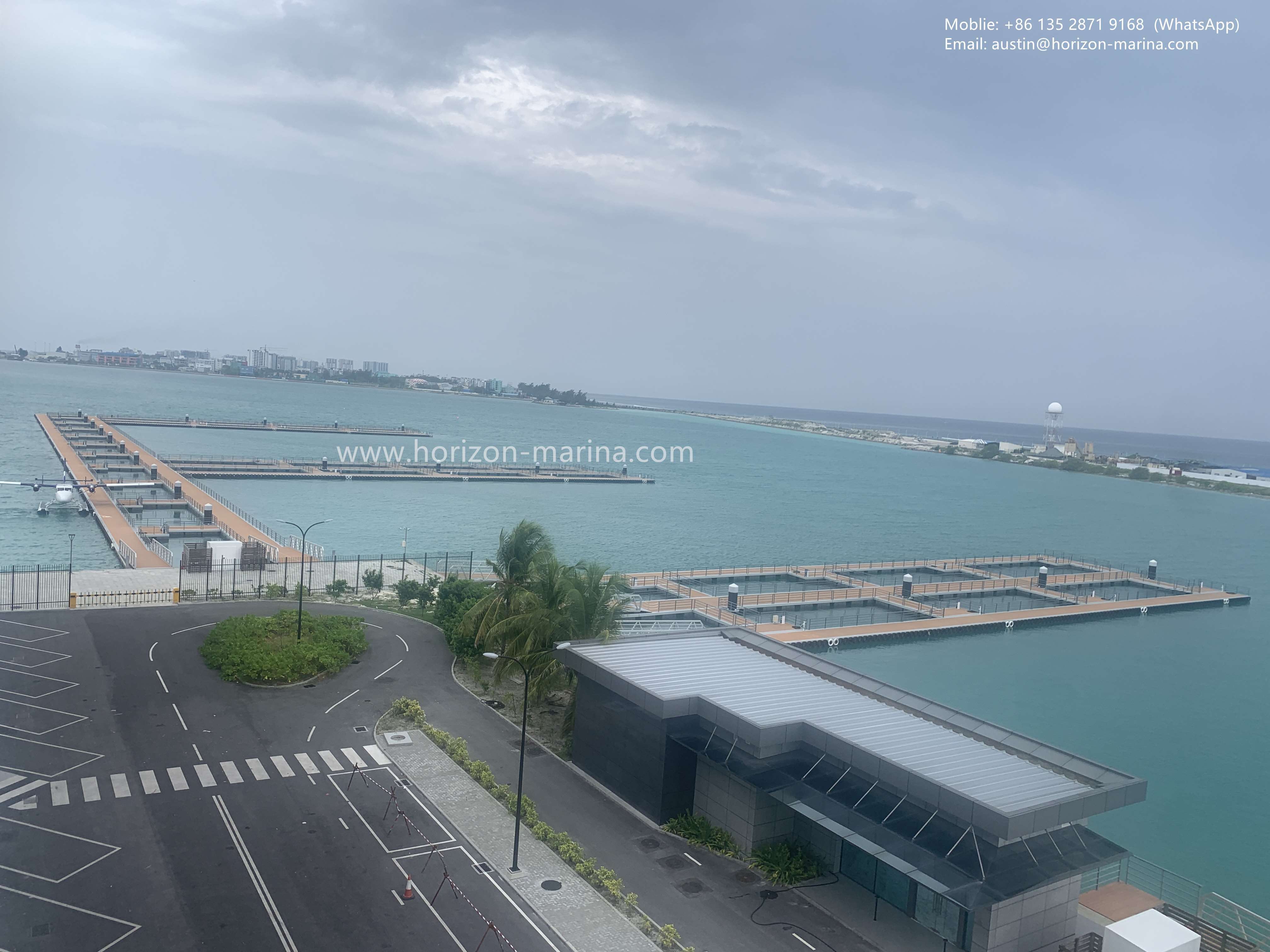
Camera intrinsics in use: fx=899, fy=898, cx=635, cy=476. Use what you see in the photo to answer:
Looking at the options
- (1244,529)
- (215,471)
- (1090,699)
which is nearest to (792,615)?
(1090,699)

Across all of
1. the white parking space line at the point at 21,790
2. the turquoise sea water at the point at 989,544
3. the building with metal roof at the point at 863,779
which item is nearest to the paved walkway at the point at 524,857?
the building with metal roof at the point at 863,779

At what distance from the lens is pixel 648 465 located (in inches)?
5945

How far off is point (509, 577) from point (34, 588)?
69.6ft

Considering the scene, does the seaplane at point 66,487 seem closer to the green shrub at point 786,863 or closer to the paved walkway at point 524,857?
the paved walkway at point 524,857

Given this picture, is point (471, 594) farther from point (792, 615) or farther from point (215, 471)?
point (215, 471)

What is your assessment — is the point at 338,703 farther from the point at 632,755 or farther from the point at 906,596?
the point at 906,596

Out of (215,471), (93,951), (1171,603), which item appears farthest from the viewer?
(215,471)

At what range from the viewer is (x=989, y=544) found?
281 feet

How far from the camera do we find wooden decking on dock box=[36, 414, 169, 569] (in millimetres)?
46938

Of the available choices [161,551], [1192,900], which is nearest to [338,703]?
[1192,900]

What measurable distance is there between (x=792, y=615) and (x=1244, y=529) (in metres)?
82.1

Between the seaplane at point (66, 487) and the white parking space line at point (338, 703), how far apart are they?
1802 inches

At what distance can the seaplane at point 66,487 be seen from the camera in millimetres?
62844

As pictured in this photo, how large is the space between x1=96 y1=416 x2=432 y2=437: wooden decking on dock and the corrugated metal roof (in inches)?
4959
